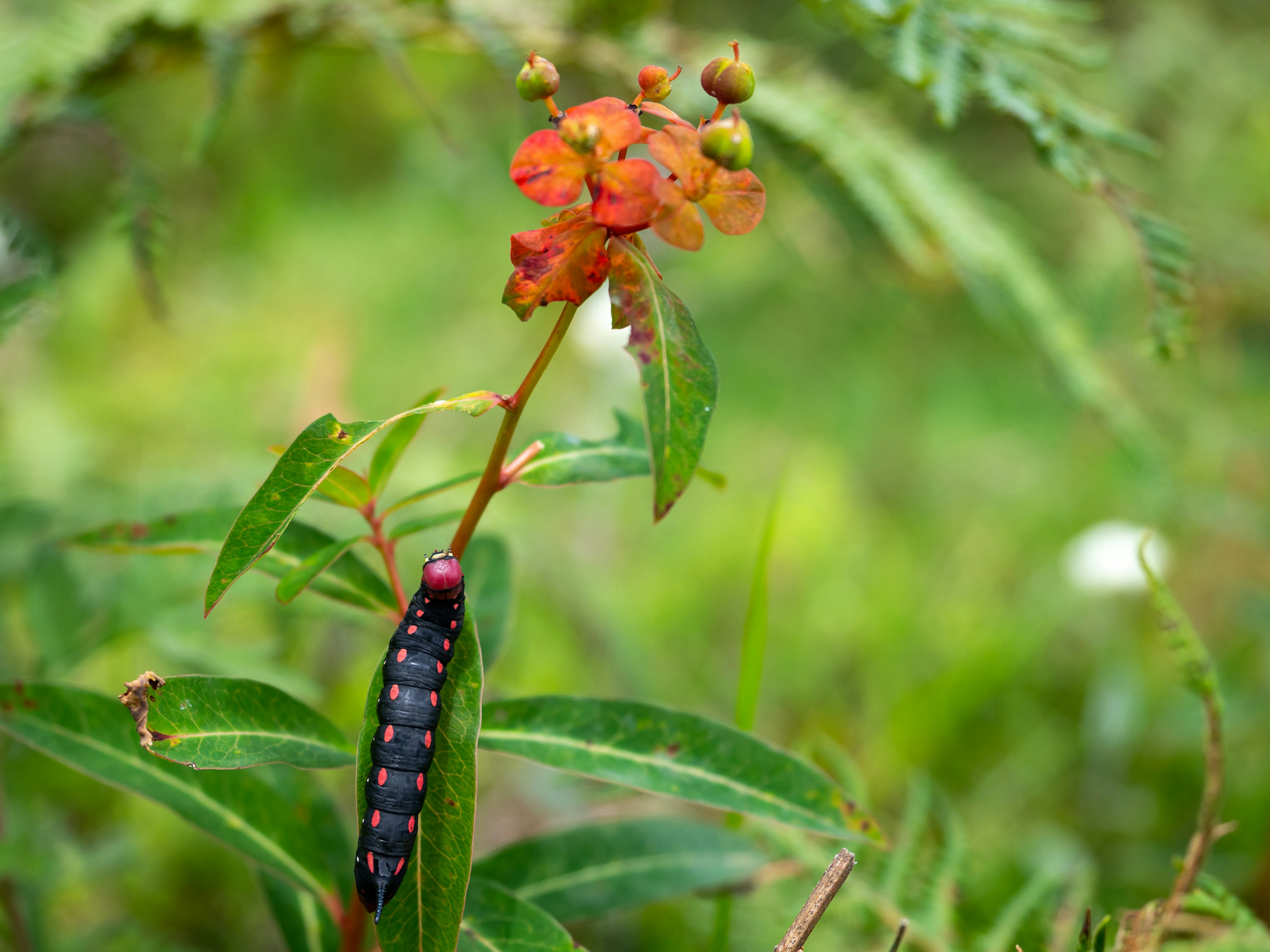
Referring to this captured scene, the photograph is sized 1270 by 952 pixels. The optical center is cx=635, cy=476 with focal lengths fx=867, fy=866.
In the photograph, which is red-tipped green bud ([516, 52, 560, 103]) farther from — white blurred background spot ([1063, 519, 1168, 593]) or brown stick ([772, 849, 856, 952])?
white blurred background spot ([1063, 519, 1168, 593])

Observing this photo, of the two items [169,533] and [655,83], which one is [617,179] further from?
[169,533]

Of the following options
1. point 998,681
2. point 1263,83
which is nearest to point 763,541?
point 998,681

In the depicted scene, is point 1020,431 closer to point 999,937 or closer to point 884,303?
point 884,303

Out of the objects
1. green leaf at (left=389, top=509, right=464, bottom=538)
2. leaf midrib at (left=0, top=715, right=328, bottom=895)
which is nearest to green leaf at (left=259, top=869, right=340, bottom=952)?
leaf midrib at (left=0, top=715, right=328, bottom=895)

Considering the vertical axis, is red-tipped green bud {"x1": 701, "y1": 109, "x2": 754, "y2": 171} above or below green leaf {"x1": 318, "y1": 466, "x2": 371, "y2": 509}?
above

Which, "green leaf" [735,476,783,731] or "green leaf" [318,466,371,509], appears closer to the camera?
"green leaf" [318,466,371,509]

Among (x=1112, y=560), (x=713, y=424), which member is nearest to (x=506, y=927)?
(x=1112, y=560)
